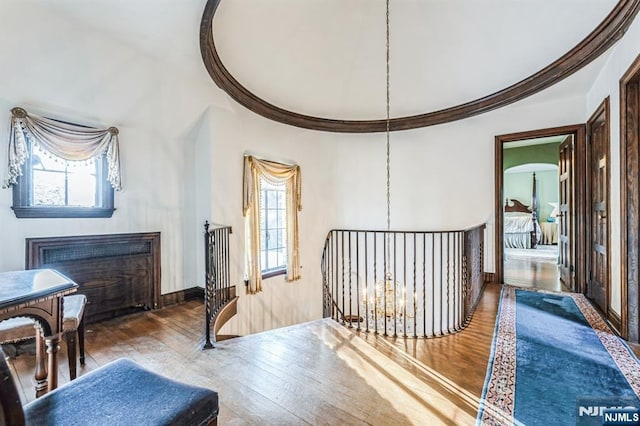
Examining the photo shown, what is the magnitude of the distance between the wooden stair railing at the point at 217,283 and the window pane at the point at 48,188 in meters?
1.46

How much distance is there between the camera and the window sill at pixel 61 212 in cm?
271

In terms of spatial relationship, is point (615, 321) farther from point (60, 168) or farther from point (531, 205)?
point (531, 205)

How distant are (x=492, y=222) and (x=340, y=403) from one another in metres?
3.92

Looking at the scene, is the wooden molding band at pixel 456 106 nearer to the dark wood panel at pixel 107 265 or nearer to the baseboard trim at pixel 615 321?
the dark wood panel at pixel 107 265

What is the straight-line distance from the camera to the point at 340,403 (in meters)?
1.89

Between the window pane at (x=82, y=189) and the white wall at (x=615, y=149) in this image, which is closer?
the white wall at (x=615, y=149)

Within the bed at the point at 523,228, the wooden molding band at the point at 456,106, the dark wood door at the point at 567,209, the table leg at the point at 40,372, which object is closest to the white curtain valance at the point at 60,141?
the wooden molding band at the point at 456,106

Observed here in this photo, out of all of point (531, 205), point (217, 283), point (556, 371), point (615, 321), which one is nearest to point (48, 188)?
point (217, 283)

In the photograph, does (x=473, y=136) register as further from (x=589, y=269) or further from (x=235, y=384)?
(x=235, y=384)

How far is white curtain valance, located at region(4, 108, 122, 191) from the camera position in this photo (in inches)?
102

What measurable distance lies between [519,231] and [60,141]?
1079 cm

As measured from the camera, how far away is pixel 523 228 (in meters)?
9.33

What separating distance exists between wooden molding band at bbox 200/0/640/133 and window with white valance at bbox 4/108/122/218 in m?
1.43

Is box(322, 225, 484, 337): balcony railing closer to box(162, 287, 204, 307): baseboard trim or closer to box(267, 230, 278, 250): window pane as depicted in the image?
box(267, 230, 278, 250): window pane
